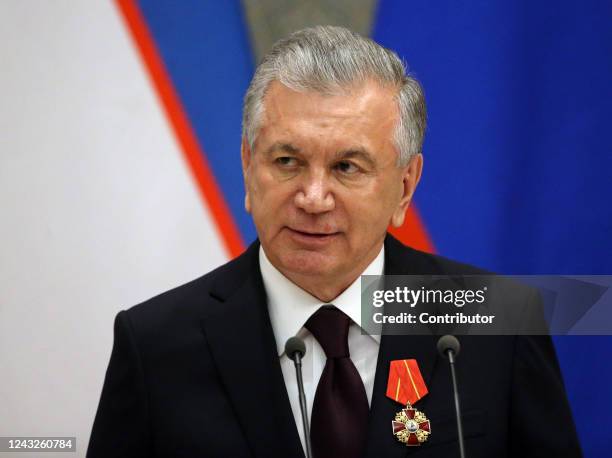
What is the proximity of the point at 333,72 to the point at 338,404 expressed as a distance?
743 mm

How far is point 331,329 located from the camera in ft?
6.23

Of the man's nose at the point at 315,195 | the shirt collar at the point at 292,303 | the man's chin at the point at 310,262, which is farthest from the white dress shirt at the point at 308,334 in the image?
the man's nose at the point at 315,195

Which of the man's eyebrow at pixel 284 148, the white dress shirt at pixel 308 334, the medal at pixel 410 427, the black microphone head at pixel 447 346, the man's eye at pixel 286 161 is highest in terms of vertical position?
the man's eyebrow at pixel 284 148

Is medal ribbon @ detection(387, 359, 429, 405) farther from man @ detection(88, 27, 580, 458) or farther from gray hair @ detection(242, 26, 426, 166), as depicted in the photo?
gray hair @ detection(242, 26, 426, 166)

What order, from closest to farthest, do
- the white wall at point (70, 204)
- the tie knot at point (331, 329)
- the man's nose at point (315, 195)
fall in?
the man's nose at point (315, 195) < the tie knot at point (331, 329) < the white wall at point (70, 204)

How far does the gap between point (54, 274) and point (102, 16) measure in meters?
0.82

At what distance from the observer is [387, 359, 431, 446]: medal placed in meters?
1.80

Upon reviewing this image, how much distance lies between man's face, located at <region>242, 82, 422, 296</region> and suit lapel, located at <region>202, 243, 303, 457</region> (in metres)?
0.17

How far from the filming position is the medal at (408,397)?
5.91 feet

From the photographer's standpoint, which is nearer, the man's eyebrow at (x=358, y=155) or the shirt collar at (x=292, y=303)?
the man's eyebrow at (x=358, y=155)

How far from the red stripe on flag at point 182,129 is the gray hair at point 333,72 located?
687 mm

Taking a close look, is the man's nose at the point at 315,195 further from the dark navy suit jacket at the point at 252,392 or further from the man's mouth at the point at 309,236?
the dark navy suit jacket at the point at 252,392

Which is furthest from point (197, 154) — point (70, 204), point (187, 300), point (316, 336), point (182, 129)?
point (316, 336)

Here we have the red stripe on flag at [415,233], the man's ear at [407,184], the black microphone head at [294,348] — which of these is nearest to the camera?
the black microphone head at [294,348]
